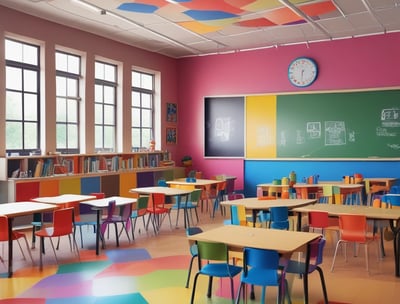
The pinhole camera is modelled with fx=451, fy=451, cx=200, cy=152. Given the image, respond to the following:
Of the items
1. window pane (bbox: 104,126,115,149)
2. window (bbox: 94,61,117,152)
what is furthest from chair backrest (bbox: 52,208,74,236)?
window pane (bbox: 104,126,115,149)

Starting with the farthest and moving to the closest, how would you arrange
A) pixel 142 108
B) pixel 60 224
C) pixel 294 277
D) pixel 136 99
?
pixel 142 108 → pixel 136 99 → pixel 60 224 → pixel 294 277

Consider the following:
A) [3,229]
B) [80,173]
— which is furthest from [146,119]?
[3,229]

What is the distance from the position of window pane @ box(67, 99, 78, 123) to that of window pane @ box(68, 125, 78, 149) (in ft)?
0.48

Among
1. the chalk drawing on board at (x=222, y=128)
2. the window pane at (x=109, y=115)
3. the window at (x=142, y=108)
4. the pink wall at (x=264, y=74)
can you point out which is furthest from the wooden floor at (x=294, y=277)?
the chalk drawing on board at (x=222, y=128)

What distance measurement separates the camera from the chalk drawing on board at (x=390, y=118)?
987 cm

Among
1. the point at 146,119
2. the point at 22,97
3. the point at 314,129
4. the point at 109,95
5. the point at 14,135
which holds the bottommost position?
the point at 14,135

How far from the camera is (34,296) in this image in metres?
4.53

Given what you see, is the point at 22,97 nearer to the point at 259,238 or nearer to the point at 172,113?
the point at 172,113

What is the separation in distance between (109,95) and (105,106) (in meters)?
0.31

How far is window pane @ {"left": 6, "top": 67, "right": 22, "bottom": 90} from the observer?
26.8 ft

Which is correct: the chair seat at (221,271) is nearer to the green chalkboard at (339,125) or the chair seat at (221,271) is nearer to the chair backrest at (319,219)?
the chair backrest at (319,219)

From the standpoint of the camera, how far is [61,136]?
921cm

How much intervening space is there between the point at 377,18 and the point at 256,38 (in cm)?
267

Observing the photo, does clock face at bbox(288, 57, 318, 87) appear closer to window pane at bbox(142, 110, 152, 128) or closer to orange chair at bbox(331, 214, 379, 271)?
window pane at bbox(142, 110, 152, 128)
